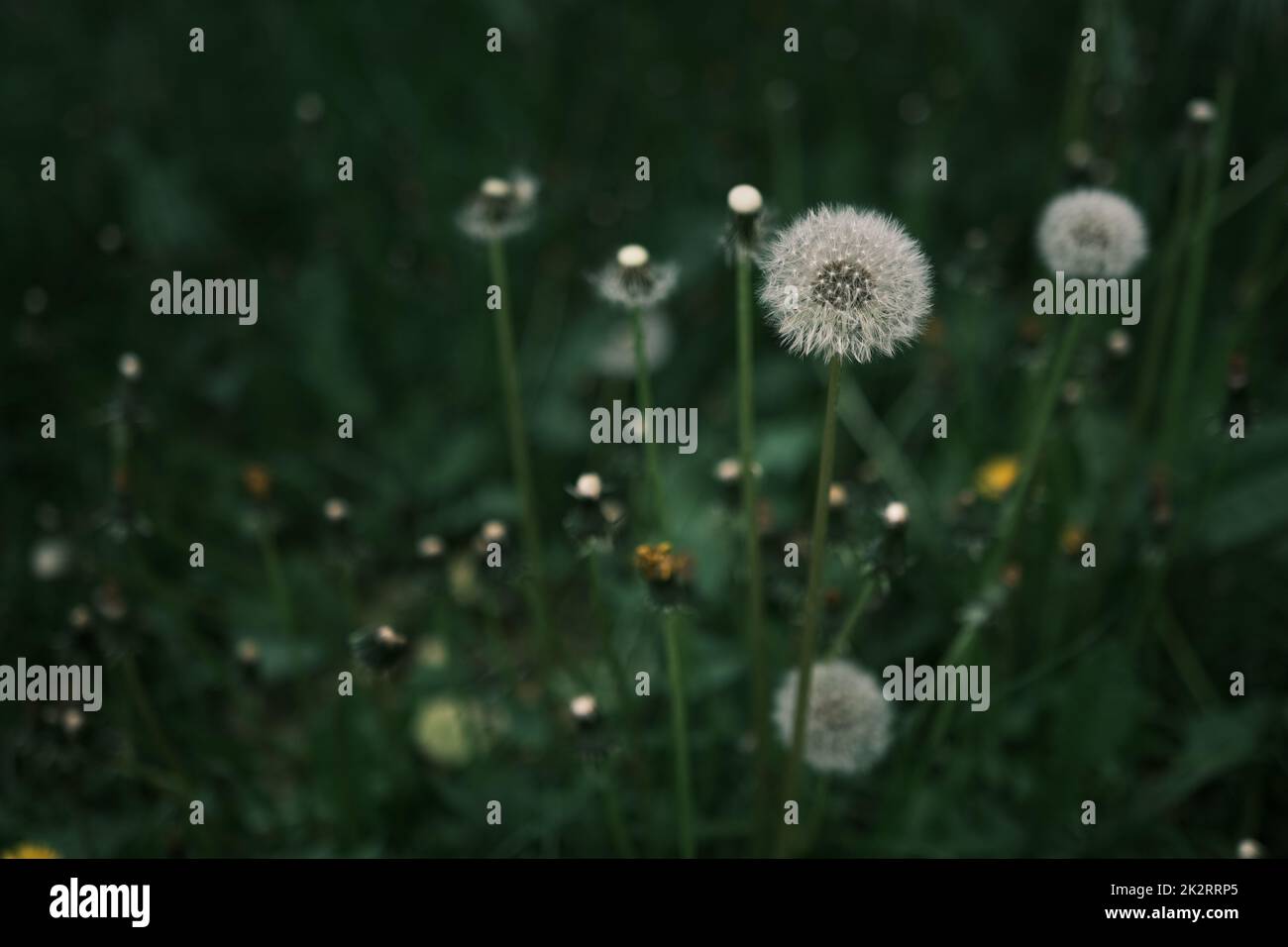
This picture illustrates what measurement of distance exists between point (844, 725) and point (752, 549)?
37 centimetres

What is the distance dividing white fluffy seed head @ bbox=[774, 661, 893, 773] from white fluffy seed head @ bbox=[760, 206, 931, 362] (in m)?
0.68

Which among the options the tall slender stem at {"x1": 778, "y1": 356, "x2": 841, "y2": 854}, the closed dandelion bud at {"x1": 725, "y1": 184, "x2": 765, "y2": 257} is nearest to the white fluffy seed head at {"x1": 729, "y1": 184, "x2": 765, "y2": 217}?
the closed dandelion bud at {"x1": 725, "y1": 184, "x2": 765, "y2": 257}

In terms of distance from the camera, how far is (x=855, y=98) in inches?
141

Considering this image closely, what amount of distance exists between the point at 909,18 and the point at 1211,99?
0.98 metres

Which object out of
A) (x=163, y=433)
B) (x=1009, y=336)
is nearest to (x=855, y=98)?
(x=1009, y=336)

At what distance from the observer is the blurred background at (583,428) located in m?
2.18

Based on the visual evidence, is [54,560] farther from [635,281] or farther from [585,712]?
[635,281]

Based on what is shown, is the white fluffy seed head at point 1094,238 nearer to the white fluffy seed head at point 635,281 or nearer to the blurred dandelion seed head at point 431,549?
the white fluffy seed head at point 635,281

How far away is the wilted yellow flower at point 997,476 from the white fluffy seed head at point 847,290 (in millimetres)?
1070

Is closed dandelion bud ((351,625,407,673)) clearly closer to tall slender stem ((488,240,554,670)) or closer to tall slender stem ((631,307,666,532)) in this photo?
tall slender stem ((488,240,554,670))

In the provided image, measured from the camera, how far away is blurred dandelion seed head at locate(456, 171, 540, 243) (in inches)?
73.7

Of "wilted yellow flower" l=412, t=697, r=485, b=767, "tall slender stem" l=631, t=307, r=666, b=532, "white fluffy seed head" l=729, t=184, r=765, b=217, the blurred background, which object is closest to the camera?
"white fluffy seed head" l=729, t=184, r=765, b=217

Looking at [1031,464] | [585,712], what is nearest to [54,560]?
[585,712]
